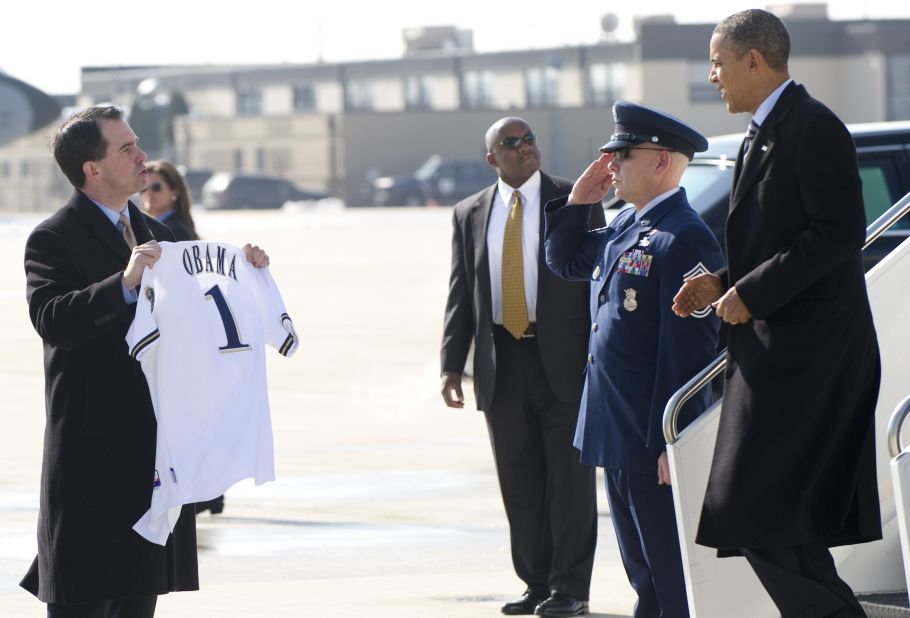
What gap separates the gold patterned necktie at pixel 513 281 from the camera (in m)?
6.84

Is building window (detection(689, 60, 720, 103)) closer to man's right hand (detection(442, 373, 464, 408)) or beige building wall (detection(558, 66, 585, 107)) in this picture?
beige building wall (detection(558, 66, 585, 107))

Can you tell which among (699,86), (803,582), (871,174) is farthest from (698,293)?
(699,86)

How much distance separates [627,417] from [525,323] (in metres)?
1.73

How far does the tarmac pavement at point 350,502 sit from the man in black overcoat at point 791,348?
2.37m

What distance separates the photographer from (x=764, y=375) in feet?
14.1

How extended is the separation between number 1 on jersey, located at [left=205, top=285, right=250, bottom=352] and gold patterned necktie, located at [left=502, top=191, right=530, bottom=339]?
1911 mm

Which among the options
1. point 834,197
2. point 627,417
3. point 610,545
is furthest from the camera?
point 610,545

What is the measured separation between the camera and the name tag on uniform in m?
5.11

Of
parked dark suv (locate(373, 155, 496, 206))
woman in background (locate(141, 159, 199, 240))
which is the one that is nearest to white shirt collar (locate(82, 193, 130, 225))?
woman in background (locate(141, 159, 199, 240))

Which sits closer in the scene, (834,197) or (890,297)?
(834,197)

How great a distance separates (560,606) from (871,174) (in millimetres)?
4640

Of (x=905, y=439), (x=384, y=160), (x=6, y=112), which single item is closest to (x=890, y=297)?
(x=905, y=439)

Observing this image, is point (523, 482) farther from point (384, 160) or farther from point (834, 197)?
point (384, 160)

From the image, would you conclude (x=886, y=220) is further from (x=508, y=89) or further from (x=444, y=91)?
(x=444, y=91)
